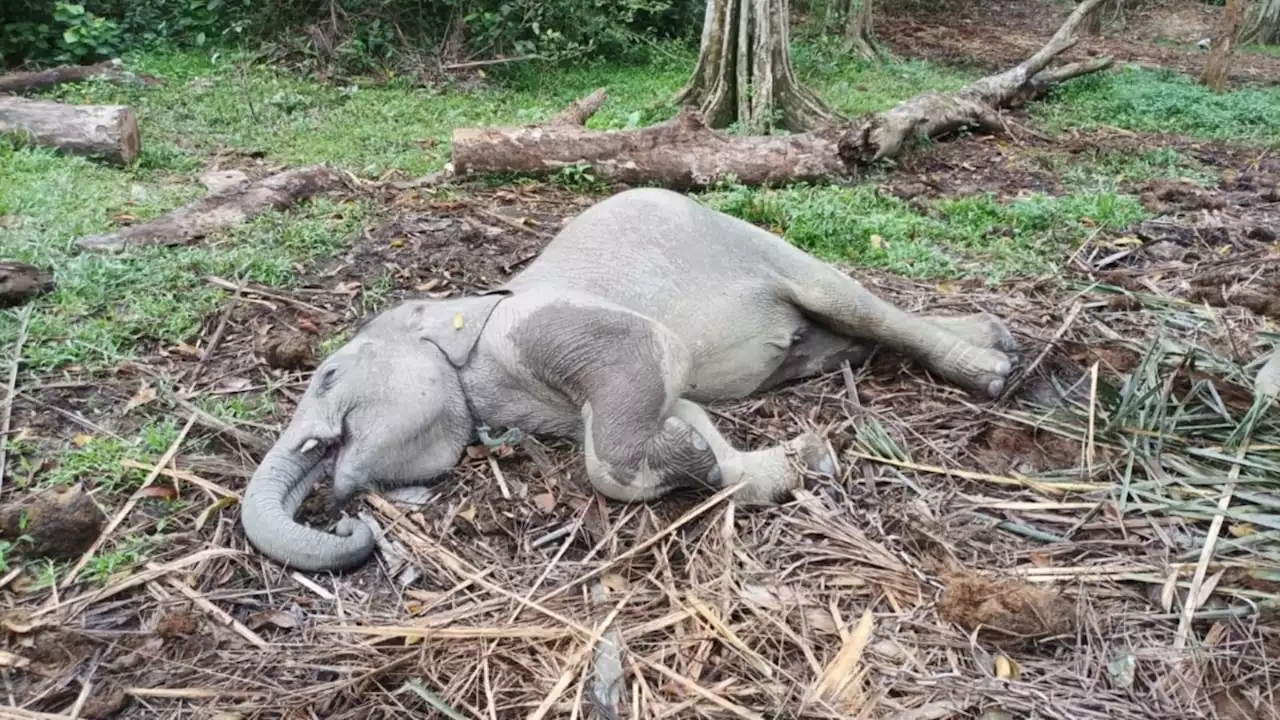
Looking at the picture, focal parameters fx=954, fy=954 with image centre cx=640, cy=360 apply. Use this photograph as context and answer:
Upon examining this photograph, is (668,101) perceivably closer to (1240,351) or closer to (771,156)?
(771,156)

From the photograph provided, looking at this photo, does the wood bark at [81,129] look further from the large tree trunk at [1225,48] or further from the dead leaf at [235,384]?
the large tree trunk at [1225,48]

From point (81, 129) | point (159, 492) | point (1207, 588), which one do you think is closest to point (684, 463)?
point (1207, 588)

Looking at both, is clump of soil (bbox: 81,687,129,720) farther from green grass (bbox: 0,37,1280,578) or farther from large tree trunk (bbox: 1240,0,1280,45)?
large tree trunk (bbox: 1240,0,1280,45)

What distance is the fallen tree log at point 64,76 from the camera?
888cm

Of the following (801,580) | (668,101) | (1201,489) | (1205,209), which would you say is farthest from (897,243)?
(668,101)

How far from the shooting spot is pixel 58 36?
10.2 metres

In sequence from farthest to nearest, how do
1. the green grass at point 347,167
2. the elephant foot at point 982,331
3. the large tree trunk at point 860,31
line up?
the large tree trunk at point 860,31 → the green grass at point 347,167 → the elephant foot at point 982,331

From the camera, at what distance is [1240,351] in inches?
143

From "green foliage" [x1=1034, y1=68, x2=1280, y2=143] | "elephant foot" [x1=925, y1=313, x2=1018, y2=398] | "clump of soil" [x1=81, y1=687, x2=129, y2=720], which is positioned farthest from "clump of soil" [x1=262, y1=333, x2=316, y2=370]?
"green foliage" [x1=1034, y1=68, x2=1280, y2=143]

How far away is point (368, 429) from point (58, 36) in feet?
31.5

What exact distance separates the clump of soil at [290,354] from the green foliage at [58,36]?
786 cm

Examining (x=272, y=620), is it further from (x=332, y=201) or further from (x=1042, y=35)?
(x=1042, y=35)

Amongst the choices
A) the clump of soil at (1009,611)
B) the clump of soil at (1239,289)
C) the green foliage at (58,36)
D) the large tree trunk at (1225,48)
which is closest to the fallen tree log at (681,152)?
the clump of soil at (1239,289)

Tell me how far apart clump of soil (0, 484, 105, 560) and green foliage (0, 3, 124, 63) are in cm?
871
